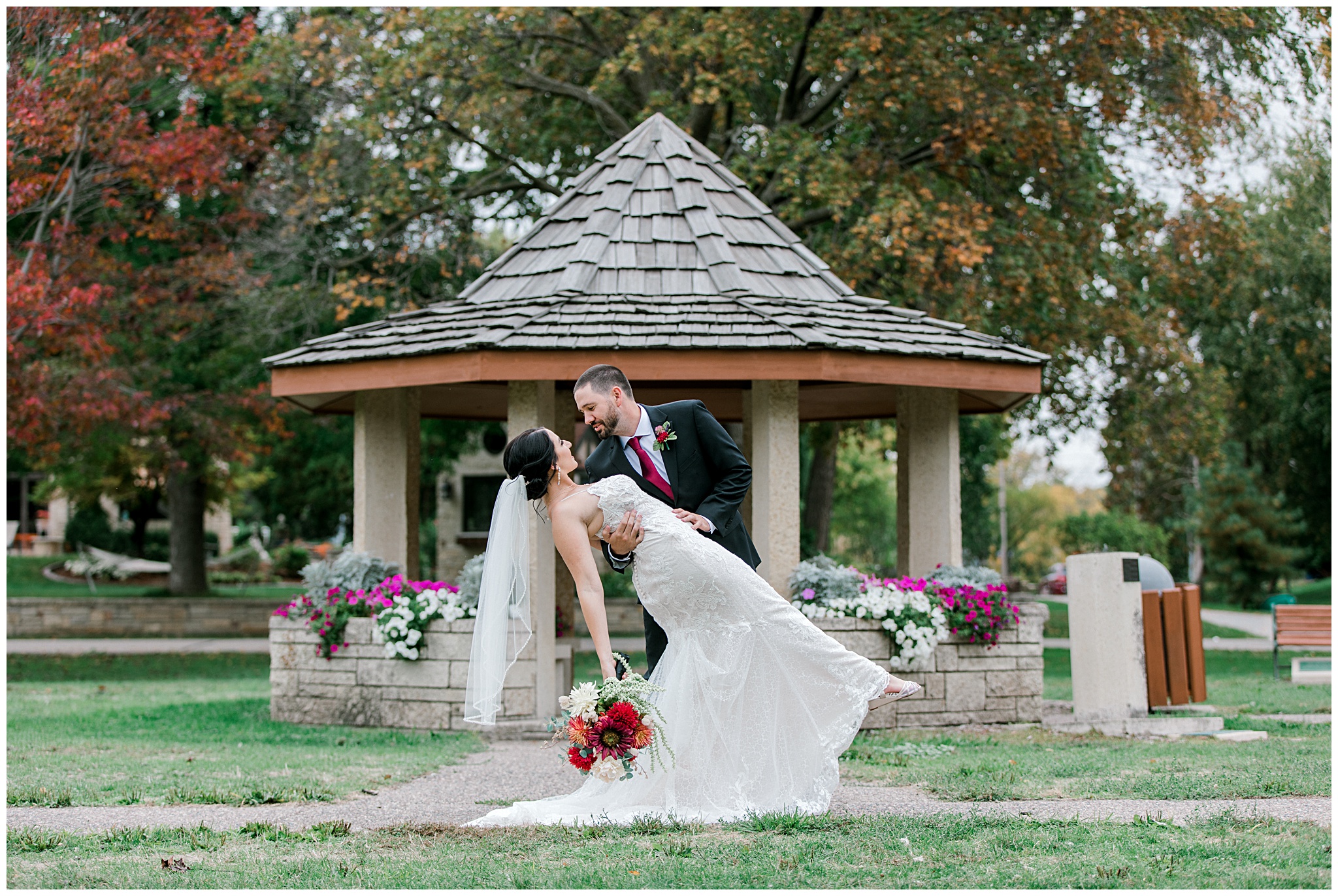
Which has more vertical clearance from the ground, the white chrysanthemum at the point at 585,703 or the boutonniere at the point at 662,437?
the boutonniere at the point at 662,437

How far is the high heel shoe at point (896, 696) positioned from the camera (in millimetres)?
5801

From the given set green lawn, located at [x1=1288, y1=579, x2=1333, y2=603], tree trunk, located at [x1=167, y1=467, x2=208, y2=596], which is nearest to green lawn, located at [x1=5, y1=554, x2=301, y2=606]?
tree trunk, located at [x1=167, y1=467, x2=208, y2=596]

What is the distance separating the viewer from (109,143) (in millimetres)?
14602

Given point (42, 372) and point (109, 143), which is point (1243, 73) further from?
point (42, 372)

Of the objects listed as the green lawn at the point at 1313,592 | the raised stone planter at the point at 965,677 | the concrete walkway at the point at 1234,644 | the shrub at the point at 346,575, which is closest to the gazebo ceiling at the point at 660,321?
the shrub at the point at 346,575

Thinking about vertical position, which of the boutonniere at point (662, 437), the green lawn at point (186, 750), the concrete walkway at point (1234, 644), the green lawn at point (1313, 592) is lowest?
the green lawn at point (1313, 592)

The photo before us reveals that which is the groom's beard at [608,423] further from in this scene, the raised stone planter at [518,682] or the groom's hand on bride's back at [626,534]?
the raised stone planter at [518,682]

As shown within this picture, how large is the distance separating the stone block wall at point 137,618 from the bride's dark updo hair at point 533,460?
17656 mm

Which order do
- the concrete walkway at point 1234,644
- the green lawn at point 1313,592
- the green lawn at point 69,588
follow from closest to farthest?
the concrete walkway at point 1234,644
the green lawn at point 69,588
the green lawn at point 1313,592

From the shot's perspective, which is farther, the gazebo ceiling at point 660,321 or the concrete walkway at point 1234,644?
the concrete walkway at point 1234,644

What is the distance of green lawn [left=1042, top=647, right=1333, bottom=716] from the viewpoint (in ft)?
36.1

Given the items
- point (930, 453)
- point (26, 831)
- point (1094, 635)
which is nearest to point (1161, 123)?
point (930, 453)

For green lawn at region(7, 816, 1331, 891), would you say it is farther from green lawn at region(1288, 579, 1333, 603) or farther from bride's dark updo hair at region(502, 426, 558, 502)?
green lawn at region(1288, 579, 1333, 603)

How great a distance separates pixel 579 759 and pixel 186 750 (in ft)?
14.0
